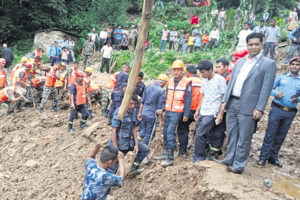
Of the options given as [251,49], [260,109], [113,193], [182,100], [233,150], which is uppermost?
[251,49]

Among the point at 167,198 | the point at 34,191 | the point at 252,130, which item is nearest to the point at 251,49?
the point at 252,130

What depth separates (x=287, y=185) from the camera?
436 cm

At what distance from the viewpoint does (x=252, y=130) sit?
3.99 meters

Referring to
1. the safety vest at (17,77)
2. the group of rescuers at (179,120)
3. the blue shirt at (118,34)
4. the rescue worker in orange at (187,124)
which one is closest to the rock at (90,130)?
the group of rescuers at (179,120)

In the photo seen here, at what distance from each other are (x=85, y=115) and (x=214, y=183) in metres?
5.19

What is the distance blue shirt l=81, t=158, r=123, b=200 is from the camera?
3578 mm

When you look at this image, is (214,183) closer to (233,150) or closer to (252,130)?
(233,150)

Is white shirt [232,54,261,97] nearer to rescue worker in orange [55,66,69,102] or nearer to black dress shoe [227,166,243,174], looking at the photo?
black dress shoe [227,166,243,174]

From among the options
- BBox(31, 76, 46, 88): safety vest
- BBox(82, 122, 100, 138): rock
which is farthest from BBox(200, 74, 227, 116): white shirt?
BBox(31, 76, 46, 88): safety vest

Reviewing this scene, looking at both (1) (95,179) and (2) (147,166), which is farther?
(2) (147,166)

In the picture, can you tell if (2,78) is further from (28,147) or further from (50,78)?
(28,147)

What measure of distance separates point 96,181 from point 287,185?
297 cm

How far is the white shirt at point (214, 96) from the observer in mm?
4773

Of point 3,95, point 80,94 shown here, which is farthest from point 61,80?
point 80,94
